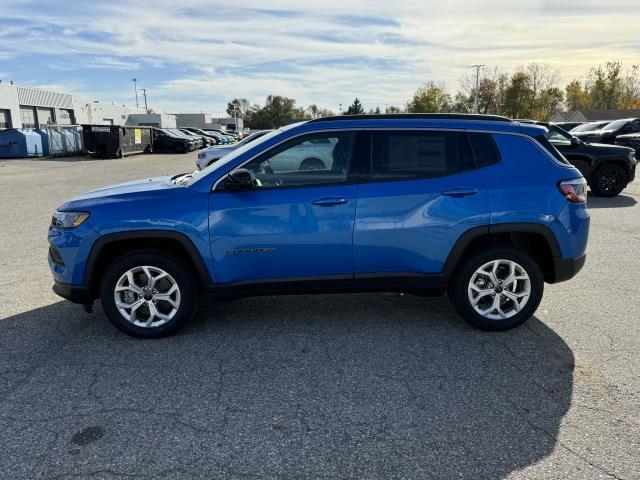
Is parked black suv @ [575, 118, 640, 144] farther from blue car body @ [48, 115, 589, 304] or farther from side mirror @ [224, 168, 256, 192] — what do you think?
side mirror @ [224, 168, 256, 192]

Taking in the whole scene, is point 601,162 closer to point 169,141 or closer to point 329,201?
point 329,201

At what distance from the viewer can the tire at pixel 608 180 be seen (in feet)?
37.6

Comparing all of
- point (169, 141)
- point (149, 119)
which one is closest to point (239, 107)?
point (149, 119)

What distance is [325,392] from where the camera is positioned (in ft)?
10.8

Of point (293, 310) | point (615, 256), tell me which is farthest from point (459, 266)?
point (615, 256)

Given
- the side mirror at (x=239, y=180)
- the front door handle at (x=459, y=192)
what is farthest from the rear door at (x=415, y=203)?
the side mirror at (x=239, y=180)

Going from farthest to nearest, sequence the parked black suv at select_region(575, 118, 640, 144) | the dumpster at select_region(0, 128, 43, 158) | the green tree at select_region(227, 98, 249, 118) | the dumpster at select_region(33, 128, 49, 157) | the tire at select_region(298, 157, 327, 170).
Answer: the green tree at select_region(227, 98, 249, 118) → the dumpster at select_region(33, 128, 49, 157) → the dumpster at select_region(0, 128, 43, 158) → the parked black suv at select_region(575, 118, 640, 144) → the tire at select_region(298, 157, 327, 170)

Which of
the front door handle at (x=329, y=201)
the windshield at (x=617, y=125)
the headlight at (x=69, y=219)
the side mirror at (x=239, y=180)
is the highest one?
the windshield at (x=617, y=125)

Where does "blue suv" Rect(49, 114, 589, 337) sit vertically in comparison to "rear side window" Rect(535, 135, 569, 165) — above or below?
below

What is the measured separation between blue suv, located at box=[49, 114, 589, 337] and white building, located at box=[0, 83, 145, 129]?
132 feet

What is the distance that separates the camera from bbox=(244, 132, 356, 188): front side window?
4.04 m

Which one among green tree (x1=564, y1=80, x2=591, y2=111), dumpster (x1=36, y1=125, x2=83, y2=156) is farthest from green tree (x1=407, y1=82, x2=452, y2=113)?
dumpster (x1=36, y1=125, x2=83, y2=156)

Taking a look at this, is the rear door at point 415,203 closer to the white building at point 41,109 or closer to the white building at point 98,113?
the white building at point 41,109

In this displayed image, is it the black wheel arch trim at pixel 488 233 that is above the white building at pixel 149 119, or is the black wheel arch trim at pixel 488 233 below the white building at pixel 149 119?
below
